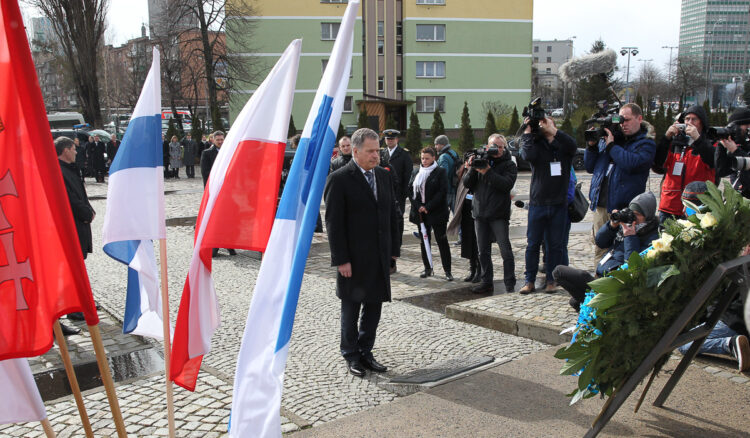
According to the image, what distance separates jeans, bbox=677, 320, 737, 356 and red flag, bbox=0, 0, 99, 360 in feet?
14.0

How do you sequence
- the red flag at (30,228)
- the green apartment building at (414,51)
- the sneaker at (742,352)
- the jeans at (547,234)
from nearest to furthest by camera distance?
the red flag at (30,228) → the sneaker at (742,352) → the jeans at (547,234) → the green apartment building at (414,51)

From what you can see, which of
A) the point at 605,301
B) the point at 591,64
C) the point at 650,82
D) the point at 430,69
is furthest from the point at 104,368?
the point at 650,82

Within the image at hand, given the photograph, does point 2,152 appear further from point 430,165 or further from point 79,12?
point 79,12

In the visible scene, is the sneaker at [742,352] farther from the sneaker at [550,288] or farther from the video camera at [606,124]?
the video camera at [606,124]

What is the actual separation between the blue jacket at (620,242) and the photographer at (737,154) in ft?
4.11

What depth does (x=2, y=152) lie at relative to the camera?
8.33ft

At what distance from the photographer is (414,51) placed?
48812 mm

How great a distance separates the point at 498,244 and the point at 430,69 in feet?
145

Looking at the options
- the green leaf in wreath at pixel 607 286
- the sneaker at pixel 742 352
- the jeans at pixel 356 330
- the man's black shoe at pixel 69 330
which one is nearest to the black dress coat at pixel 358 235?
the jeans at pixel 356 330

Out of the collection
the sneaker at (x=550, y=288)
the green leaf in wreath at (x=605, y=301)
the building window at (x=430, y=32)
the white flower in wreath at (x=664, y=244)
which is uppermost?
the building window at (x=430, y=32)

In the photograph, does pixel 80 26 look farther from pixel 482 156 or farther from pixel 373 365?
pixel 373 365

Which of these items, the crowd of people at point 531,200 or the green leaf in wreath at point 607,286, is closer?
the green leaf in wreath at point 607,286

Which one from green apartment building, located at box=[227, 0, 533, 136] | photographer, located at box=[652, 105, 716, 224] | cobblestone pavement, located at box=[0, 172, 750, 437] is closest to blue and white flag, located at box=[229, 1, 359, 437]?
cobblestone pavement, located at box=[0, 172, 750, 437]

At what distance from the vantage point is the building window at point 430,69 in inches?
1944
